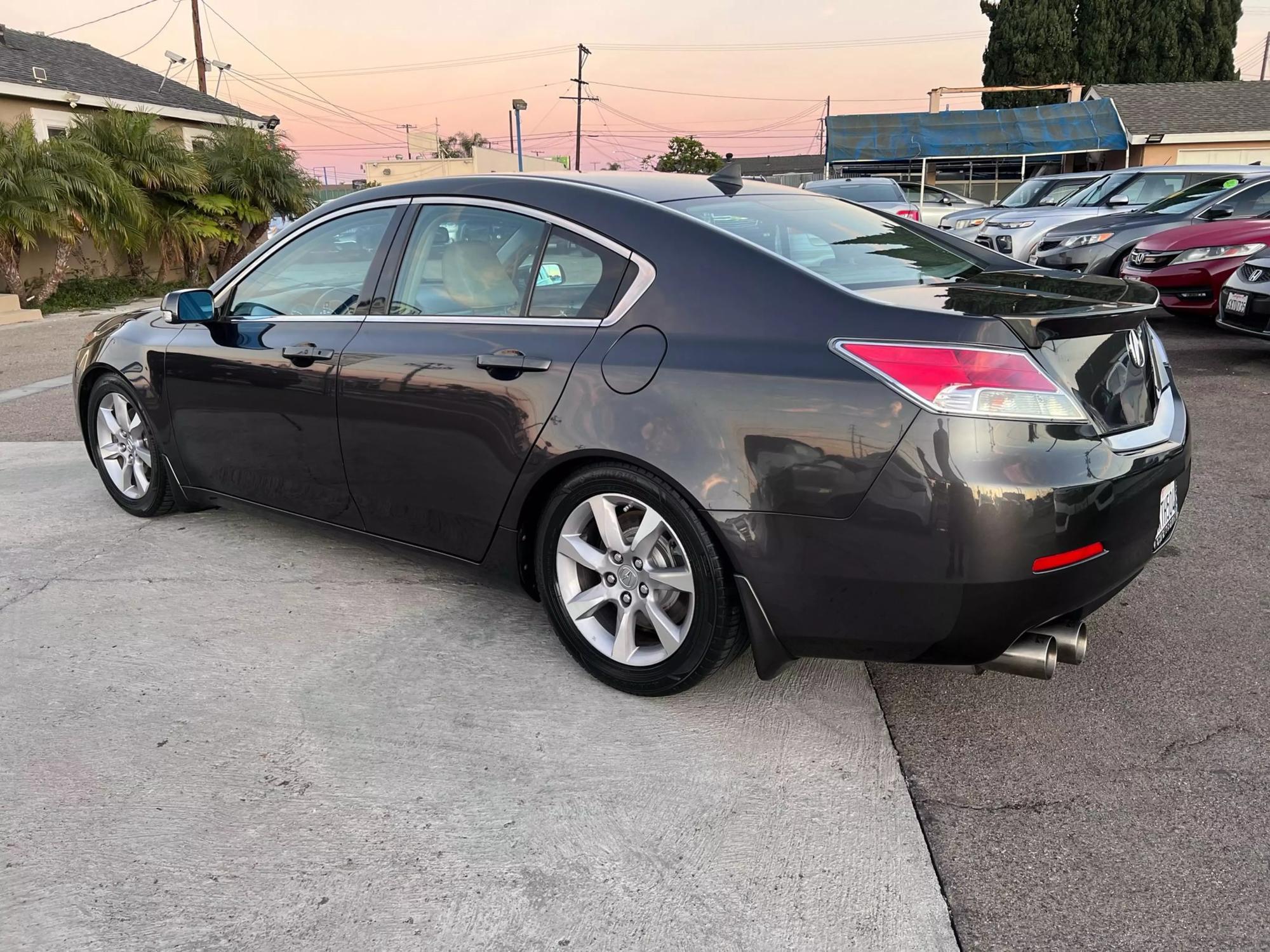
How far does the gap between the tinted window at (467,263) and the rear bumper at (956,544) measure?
111cm

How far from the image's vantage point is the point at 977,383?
2.38 metres

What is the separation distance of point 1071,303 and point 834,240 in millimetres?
895

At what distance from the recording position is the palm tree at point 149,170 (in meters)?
16.2

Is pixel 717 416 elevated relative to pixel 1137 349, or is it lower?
lower

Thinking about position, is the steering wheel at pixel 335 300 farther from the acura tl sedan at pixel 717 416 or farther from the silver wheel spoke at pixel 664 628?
the silver wheel spoke at pixel 664 628

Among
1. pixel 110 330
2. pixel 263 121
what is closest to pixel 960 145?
pixel 263 121

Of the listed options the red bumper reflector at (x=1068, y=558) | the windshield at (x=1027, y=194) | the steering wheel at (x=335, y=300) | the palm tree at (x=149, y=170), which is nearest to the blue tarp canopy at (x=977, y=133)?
the windshield at (x=1027, y=194)

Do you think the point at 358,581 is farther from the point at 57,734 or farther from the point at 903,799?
the point at 903,799

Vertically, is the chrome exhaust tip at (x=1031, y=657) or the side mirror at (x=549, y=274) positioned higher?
the side mirror at (x=549, y=274)

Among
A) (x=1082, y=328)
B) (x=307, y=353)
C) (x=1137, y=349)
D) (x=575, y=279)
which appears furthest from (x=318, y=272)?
(x=1137, y=349)

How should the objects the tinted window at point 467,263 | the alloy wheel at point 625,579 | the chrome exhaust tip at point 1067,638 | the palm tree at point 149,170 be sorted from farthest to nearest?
1. the palm tree at point 149,170
2. the tinted window at point 467,263
3. the alloy wheel at point 625,579
4. the chrome exhaust tip at point 1067,638

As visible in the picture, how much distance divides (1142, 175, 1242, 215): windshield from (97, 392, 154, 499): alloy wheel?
10.5m

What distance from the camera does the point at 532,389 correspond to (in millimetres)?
3010

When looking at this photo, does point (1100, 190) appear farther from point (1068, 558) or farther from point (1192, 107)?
point (1192, 107)
